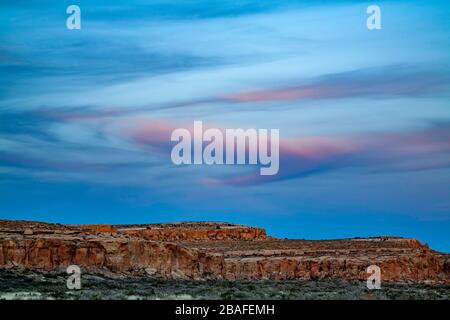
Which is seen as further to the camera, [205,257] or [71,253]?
[205,257]

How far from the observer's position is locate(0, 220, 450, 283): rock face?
2235 inches

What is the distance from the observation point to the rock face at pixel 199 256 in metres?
56.8

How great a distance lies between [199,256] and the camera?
6762cm
